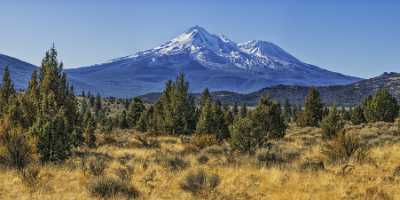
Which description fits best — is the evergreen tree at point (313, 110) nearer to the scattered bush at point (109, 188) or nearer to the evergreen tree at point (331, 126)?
the evergreen tree at point (331, 126)

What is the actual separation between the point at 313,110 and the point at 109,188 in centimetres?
2981

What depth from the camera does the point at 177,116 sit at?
3350cm

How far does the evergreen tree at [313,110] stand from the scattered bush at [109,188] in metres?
27.9

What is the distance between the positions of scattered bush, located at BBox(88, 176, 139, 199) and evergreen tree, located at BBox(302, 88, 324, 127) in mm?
27927

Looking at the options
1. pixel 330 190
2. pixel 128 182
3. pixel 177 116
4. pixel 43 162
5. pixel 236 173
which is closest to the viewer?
pixel 330 190

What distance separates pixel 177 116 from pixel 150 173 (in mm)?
20444

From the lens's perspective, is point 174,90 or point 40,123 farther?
point 174,90

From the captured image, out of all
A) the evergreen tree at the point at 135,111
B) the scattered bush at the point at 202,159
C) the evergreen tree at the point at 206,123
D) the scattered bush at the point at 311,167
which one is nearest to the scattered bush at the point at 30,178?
the scattered bush at the point at 202,159

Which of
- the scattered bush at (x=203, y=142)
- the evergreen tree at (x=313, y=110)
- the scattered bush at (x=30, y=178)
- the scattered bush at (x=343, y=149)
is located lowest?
the scattered bush at (x=30, y=178)

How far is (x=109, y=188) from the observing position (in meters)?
10.5

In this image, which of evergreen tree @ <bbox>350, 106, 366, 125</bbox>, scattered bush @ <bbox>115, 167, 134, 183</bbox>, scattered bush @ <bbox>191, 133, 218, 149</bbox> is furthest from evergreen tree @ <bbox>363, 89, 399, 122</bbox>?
scattered bush @ <bbox>115, 167, 134, 183</bbox>

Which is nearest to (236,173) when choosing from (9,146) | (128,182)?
(128,182)

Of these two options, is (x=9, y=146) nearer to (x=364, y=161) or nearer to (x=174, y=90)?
(x=364, y=161)

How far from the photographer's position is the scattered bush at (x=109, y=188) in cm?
1033
